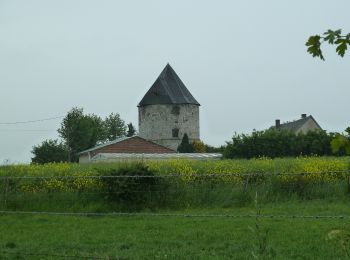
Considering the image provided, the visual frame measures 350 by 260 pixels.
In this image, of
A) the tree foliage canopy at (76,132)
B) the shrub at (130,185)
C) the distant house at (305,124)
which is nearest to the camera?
Answer: the shrub at (130,185)

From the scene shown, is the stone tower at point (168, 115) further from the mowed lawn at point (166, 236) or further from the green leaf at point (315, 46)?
the green leaf at point (315, 46)

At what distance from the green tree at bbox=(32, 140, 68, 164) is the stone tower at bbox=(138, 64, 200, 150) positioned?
534 inches

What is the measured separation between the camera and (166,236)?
10.7 meters

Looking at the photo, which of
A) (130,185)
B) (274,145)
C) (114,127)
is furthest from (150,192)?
(114,127)

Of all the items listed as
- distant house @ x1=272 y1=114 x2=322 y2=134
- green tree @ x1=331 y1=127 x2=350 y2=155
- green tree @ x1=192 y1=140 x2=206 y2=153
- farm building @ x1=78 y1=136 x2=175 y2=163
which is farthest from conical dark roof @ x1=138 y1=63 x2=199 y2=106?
green tree @ x1=331 y1=127 x2=350 y2=155

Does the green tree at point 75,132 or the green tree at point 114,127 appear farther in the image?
the green tree at point 114,127

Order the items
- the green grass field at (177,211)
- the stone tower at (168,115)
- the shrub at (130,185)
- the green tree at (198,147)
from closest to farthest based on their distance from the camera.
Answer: the green grass field at (177,211) < the shrub at (130,185) < the green tree at (198,147) < the stone tower at (168,115)

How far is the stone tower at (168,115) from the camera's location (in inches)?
2817

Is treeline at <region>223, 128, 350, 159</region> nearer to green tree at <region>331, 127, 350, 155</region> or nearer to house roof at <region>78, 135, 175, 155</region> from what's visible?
house roof at <region>78, 135, 175, 155</region>

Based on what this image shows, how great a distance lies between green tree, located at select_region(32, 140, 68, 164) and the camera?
259 feet

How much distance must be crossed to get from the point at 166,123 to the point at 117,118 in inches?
1588

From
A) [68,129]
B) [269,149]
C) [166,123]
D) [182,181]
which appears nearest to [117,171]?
[182,181]

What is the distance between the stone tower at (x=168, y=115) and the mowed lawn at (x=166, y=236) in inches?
2210

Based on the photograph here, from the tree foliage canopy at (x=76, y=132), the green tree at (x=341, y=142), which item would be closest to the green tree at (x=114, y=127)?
the tree foliage canopy at (x=76, y=132)
